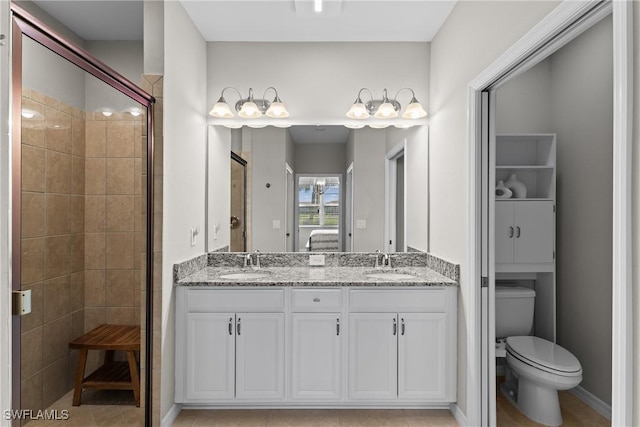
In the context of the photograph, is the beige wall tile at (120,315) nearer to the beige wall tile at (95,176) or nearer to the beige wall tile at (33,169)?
the beige wall tile at (95,176)

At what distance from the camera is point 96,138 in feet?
5.51

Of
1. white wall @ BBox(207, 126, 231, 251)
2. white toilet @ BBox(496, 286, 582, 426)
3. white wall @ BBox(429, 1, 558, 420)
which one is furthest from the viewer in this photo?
white wall @ BBox(207, 126, 231, 251)

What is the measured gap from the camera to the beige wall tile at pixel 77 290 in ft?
5.14

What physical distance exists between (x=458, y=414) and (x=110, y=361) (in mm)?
2016

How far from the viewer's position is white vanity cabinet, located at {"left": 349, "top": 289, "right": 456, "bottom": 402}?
2.42 metres

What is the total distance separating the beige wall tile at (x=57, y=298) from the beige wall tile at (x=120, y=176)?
18.7 inches

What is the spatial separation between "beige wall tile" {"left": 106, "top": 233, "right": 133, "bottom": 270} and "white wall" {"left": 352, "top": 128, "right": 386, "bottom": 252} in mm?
1636

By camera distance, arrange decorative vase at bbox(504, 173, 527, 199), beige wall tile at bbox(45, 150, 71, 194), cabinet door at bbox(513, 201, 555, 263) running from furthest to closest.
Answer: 1. decorative vase at bbox(504, 173, 527, 199)
2. cabinet door at bbox(513, 201, 555, 263)
3. beige wall tile at bbox(45, 150, 71, 194)

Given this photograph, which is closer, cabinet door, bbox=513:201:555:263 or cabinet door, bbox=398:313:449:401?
cabinet door, bbox=398:313:449:401

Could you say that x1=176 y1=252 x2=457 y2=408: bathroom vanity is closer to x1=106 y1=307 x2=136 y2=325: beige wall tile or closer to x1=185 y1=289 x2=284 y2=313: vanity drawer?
x1=185 y1=289 x2=284 y2=313: vanity drawer

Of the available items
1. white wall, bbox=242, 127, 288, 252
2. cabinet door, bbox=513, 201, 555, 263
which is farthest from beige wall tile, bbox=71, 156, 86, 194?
cabinet door, bbox=513, 201, 555, 263

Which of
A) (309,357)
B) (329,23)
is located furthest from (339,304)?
(329,23)

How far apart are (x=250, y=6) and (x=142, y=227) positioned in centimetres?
157

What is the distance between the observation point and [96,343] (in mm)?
1752
